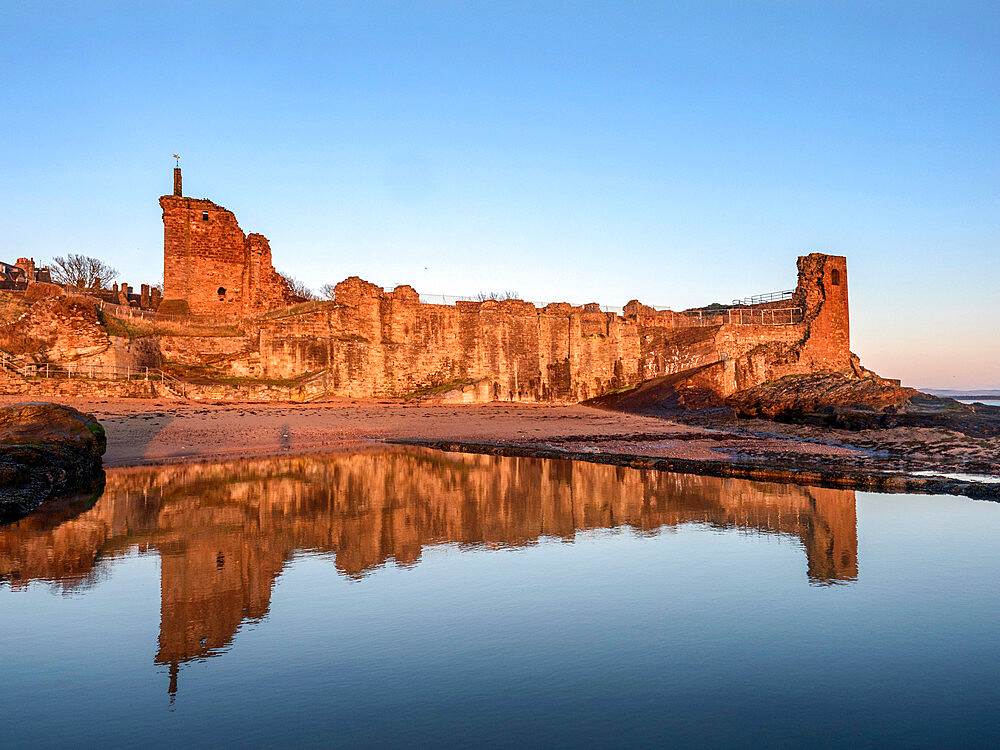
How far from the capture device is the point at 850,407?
23.6 m

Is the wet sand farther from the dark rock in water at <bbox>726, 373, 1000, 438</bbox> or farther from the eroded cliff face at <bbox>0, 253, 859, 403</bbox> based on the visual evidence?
the eroded cliff face at <bbox>0, 253, 859, 403</bbox>

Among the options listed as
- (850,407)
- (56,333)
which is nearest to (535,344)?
(850,407)

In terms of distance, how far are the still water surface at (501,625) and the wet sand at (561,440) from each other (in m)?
3.67

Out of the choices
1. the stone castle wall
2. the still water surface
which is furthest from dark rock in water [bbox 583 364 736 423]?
the still water surface

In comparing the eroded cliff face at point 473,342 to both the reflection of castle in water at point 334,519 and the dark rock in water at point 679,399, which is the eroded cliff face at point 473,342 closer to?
the dark rock in water at point 679,399

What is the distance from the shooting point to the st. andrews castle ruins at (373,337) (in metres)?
24.2

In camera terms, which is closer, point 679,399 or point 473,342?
point 679,399

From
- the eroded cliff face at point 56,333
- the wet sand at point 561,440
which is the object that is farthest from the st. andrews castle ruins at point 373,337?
the wet sand at point 561,440

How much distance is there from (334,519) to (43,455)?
565 cm

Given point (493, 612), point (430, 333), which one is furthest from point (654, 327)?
point (493, 612)

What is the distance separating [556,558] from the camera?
742 cm

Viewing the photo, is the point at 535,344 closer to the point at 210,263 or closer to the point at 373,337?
the point at 373,337

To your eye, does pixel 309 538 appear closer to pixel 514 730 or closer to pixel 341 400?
pixel 514 730

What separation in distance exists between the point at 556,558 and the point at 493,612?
1.95 meters
